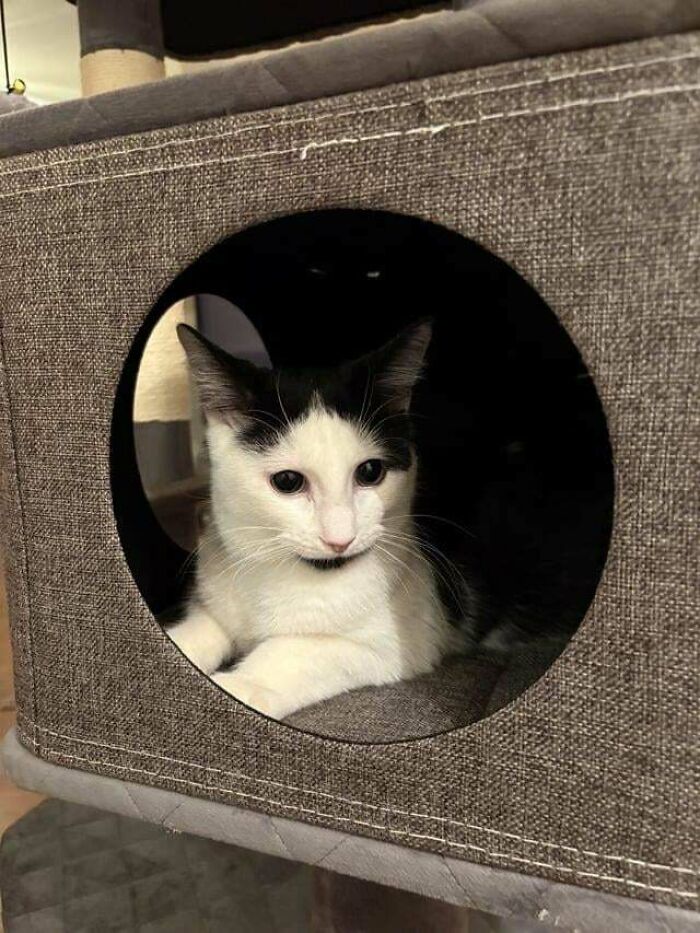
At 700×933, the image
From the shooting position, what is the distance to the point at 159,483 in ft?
7.46

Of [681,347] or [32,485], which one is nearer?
[681,347]

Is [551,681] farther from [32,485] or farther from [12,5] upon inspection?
[12,5]

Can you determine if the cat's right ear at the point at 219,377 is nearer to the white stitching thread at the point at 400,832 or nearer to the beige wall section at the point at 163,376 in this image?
the white stitching thread at the point at 400,832

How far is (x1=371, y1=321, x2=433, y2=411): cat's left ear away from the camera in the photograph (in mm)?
896

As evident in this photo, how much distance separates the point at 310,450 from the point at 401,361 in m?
0.18

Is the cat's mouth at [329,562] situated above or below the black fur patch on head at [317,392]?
below

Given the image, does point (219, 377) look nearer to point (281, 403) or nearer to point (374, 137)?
point (281, 403)

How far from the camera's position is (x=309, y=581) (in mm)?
915

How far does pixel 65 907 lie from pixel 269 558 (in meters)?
0.63

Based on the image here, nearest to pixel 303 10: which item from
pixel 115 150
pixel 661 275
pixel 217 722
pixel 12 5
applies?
pixel 115 150

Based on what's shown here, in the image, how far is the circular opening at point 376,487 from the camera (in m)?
0.86

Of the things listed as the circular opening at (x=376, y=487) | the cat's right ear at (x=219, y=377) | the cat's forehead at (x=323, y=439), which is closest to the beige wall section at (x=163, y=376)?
the circular opening at (x=376, y=487)

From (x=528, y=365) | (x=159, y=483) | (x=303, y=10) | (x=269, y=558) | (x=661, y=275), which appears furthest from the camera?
(x=159, y=483)

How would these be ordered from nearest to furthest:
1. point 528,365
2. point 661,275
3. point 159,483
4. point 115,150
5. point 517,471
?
point 661,275 < point 115,150 < point 517,471 < point 528,365 < point 159,483
